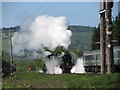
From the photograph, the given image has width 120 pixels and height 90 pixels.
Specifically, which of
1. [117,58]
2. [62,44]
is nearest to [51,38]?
[62,44]

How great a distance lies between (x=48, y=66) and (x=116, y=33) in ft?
57.7

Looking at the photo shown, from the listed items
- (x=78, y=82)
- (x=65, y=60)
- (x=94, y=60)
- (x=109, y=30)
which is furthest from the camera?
(x=94, y=60)

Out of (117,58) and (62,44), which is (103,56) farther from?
(62,44)

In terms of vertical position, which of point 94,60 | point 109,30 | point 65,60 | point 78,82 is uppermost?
point 109,30

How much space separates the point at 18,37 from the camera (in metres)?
51.7

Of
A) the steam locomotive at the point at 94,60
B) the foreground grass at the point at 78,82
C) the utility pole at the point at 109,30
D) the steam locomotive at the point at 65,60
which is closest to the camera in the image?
the foreground grass at the point at 78,82

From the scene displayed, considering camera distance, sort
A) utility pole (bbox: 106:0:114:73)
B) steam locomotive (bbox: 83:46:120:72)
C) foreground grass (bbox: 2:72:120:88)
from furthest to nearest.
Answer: steam locomotive (bbox: 83:46:120:72) → utility pole (bbox: 106:0:114:73) → foreground grass (bbox: 2:72:120:88)

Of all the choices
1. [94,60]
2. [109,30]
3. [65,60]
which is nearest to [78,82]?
[109,30]

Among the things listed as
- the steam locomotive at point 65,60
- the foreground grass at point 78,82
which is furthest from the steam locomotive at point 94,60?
the foreground grass at point 78,82

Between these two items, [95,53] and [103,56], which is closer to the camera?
[103,56]

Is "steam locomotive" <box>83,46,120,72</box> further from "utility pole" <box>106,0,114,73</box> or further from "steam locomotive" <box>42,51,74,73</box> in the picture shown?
"utility pole" <box>106,0,114,73</box>

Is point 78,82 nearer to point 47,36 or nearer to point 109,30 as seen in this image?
point 109,30

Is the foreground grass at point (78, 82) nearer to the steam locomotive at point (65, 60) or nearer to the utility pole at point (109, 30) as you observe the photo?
the utility pole at point (109, 30)

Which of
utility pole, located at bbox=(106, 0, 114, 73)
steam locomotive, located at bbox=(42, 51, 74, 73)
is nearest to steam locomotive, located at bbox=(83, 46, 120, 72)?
steam locomotive, located at bbox=(42, 51, 74, 73)
